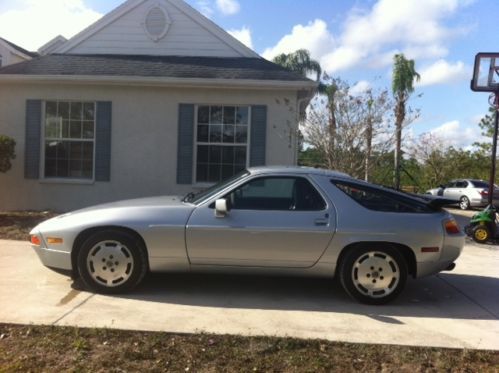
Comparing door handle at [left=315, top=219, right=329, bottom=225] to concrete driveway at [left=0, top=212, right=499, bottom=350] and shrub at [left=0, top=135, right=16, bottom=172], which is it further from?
shrub at [left=0, top=135, right=16, bottom=172]

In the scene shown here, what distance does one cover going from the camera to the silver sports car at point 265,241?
16.4 feet

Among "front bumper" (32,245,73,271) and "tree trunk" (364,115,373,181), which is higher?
A: "tree trunk" (364,115,373,181)

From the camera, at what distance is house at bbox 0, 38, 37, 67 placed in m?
19.6

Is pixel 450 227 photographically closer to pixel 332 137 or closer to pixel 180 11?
pixel 332 137

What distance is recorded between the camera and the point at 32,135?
11352 mm

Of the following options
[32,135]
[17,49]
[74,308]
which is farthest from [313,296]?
[17,49]

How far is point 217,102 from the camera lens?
11234 mm

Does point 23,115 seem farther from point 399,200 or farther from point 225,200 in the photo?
point 399,200

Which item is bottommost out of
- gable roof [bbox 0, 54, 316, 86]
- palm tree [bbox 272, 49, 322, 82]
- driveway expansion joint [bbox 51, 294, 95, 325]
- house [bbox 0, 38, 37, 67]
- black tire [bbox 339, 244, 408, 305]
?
driveway expansion joint [bbox 51, 294, 95, 325]

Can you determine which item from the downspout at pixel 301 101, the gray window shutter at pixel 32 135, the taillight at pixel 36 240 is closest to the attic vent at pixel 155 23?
the gray window shutter at pixel 32 135

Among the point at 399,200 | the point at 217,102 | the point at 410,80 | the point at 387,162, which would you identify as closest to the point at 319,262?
the point at 399,200

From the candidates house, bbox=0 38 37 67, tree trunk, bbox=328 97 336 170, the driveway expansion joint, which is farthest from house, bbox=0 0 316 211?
house, bbox=0 38 37 67

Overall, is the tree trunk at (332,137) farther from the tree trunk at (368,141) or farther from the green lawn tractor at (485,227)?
the green lawn tractor at (485,227)

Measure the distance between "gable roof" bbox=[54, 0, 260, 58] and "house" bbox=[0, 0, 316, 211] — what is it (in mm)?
862
